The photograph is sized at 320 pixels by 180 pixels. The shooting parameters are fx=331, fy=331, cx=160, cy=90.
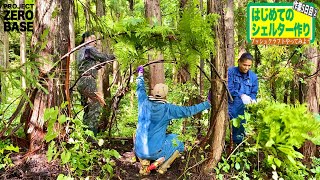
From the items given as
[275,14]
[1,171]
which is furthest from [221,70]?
[1,171]

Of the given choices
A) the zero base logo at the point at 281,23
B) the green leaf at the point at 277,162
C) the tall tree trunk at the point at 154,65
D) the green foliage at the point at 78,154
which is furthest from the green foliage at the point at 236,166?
the tall tree trunk at the point at 154,65

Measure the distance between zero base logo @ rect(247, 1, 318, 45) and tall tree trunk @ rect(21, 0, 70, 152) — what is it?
319 cm

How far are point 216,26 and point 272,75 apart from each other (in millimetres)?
2687

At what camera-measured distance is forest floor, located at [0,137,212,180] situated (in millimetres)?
4184

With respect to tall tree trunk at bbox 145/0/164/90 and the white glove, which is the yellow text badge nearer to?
the white glove

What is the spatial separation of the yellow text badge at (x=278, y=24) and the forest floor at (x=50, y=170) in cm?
266

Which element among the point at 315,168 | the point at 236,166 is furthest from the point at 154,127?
the point at 315,168

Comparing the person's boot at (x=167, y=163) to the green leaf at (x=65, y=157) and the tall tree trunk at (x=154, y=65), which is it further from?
the tall tree trunk at (x=154, y=65)

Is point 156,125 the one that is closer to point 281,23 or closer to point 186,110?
point 186,110

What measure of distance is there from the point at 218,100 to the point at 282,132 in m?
0.85

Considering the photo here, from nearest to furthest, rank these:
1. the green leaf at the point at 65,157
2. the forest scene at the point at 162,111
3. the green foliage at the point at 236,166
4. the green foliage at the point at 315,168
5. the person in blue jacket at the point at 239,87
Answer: the green leaf at the point at 65,157 → the forest scene at the point at 162,111 → the green foliage at the point at 236,166 → the green foliage at the point at 315,168 → the person in blue jacket at the point at 239,87

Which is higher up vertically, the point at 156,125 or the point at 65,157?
the point at 156,125

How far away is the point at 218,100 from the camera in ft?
13.7

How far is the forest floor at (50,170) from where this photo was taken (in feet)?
13.7
